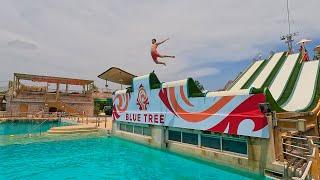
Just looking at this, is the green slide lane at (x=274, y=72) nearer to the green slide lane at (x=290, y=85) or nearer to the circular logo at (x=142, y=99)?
the green slide lane at (x=290, y=85)

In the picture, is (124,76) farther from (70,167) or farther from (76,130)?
(70,167)

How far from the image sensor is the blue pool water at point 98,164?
12578 millimetres

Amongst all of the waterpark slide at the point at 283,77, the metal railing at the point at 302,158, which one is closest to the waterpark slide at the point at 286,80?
the waterpark slide at the point at 283,77

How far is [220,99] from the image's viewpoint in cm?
1424

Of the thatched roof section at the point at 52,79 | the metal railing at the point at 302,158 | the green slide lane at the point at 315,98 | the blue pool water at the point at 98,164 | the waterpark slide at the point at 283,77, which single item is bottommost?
the blue pool water at the point at 98,164

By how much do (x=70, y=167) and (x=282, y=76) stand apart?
46.4 ft

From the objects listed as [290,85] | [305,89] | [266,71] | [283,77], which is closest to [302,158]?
[305,89]

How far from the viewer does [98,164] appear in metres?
15.0

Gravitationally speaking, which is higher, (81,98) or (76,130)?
(81,98)

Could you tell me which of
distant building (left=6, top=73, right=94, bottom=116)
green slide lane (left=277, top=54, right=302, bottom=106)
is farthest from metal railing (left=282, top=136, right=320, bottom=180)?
distant building (left=6, top=73, right=94, bottom=116)

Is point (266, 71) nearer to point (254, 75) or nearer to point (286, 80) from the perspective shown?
point (254, 75)

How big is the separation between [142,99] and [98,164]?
23.4 feet

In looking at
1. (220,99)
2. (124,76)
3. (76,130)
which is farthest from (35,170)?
(76,130)

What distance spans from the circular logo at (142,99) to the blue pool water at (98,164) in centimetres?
291
